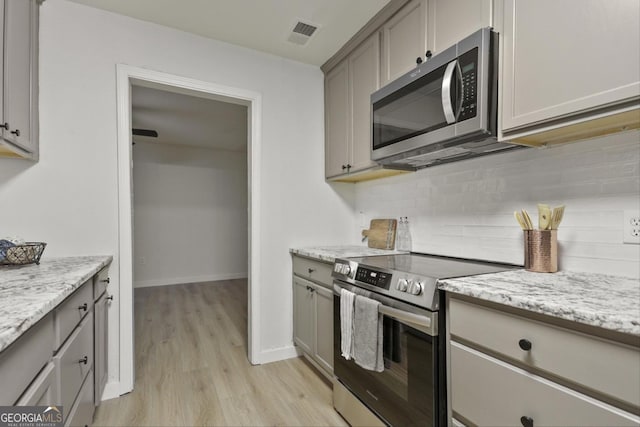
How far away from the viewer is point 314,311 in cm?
223

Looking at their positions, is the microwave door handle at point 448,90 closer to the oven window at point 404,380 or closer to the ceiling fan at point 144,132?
the oven window at point 404,380

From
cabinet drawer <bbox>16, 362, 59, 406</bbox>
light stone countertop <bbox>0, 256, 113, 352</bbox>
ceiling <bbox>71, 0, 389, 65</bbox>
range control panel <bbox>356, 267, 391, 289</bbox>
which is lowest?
cabinet drawer <bbox>16, 362, 59, 406</bbox>

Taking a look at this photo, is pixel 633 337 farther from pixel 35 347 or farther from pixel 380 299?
pixel 35 347

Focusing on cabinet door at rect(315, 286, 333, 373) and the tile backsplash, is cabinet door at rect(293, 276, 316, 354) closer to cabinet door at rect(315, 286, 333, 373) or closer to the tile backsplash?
cabinet door at rect(315, 286, 333, 373)

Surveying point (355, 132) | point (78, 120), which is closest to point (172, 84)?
point (78, 120)

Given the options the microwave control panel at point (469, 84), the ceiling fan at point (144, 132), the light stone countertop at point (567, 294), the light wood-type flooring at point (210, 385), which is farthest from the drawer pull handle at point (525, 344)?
the ceiling fan at point (144, 132)

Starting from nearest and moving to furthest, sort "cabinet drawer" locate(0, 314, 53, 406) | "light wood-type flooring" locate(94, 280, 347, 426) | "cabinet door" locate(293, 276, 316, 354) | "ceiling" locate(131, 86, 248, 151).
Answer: "cabinet drawer" locate(0, 314, 53, 406) < "light wood-type flooring" locate(94, 280, 347, 426) < "cabinet door" locate(293, 276, 316, 354) < "ceiling" locate(131, 86, 248, 151)

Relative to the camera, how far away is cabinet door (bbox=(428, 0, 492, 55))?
139 centimetres

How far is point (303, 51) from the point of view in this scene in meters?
2.50

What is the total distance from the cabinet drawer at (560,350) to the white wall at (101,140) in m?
1.70

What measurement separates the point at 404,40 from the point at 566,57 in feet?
3.12

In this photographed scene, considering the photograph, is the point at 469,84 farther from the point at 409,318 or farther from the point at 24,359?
the point at 24,359

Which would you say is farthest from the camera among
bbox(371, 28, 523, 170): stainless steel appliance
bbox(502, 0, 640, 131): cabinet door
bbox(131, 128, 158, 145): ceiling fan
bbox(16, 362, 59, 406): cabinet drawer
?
bbox(131, 128, 158, 145): ceiling fan

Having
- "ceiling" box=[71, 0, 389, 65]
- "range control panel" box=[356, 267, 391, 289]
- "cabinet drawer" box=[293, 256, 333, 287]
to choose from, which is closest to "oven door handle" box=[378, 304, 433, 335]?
"range control panel" box=[356, 267, 391, 289]
